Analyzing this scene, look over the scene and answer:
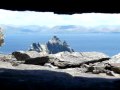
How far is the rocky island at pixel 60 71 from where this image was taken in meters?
9.77

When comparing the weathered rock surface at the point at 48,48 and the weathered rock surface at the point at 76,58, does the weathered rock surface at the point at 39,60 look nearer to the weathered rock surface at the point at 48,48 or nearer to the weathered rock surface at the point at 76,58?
the weathered rock surface at the point at 76,58

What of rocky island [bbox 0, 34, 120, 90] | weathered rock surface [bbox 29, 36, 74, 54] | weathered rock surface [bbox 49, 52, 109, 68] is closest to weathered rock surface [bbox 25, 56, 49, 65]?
rocky island [bbox 0, 34, 120, 90]

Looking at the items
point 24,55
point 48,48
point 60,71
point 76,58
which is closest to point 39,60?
point 24,55

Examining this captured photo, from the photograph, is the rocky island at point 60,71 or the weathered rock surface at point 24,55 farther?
the weathered rock surface at point 24,55

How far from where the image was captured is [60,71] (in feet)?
40.9

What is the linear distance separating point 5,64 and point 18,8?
4.65m

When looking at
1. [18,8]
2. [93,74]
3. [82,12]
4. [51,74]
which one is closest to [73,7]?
[82,12]

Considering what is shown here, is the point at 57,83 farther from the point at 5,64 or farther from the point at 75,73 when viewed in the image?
the point at 5,64

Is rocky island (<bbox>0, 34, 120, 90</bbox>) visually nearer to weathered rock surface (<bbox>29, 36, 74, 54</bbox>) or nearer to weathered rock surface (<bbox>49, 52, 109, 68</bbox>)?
weathered rock surface (<bbox>49, 52, 109, 68</bbox>)

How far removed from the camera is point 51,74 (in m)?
11.5

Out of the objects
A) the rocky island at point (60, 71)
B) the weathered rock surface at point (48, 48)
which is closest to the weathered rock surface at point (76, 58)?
the rocky island at point (60, 71)

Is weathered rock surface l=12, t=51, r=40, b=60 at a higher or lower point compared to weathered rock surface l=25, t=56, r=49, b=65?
higher

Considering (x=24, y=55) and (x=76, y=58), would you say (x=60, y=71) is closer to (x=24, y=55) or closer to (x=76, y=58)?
(x=76, y=58)

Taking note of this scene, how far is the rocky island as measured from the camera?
977cm
